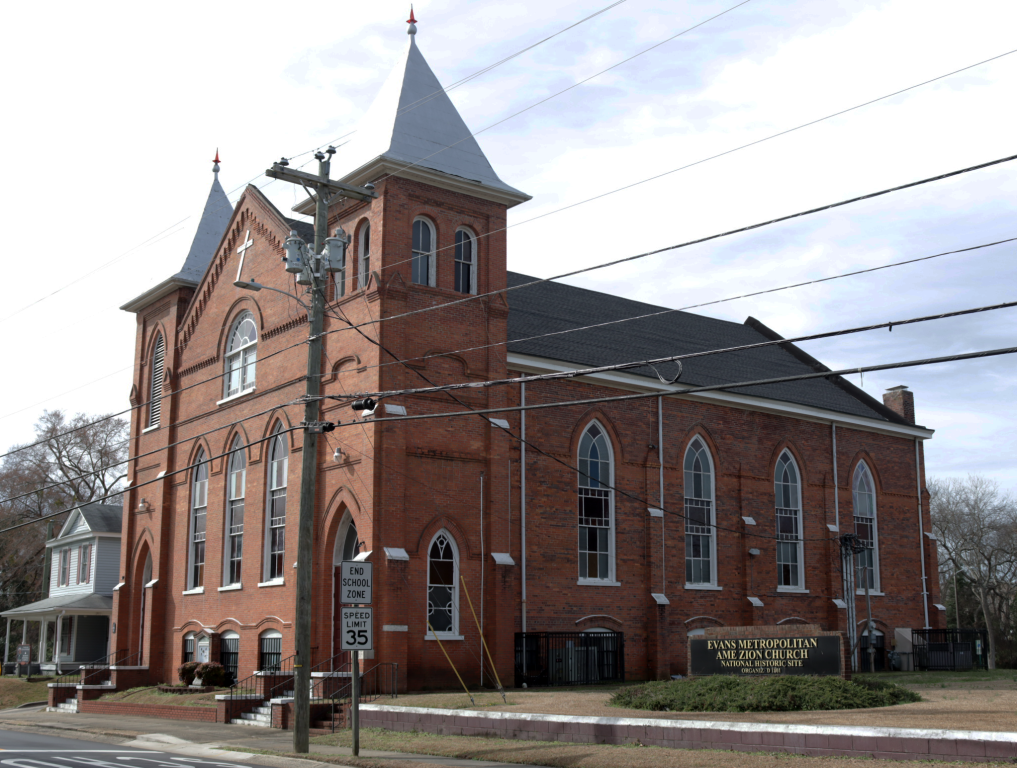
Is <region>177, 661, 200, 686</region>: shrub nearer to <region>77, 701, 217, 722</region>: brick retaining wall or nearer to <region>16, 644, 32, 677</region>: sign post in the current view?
<region>77, 701, 217, 722</region>: brick retaining wall

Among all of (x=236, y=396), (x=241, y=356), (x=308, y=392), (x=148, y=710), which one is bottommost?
(x=148, y=710)

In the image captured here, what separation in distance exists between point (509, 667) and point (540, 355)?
8262mm

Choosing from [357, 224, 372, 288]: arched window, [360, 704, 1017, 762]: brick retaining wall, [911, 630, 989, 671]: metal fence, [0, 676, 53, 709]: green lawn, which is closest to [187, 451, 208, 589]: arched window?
[357, 224, 372, 288]: arched window

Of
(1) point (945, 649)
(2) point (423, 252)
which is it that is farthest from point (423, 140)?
(1) point (945, 649)

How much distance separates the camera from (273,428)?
2838 cm

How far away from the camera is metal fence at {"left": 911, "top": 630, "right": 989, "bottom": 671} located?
113 ft

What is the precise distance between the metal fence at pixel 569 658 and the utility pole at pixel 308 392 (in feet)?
26.9

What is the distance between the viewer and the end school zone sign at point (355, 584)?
1634 cm

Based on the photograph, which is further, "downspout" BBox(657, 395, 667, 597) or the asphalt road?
"downspout" BBox(657, 395, 667, 597)

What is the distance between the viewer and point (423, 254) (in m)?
25.4

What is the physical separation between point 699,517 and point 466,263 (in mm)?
10580

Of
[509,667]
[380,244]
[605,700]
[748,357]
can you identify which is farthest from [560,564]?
[748,357]

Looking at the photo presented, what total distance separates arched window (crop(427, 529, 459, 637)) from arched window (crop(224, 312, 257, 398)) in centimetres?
836

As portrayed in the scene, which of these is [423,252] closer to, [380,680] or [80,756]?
[380,680]
